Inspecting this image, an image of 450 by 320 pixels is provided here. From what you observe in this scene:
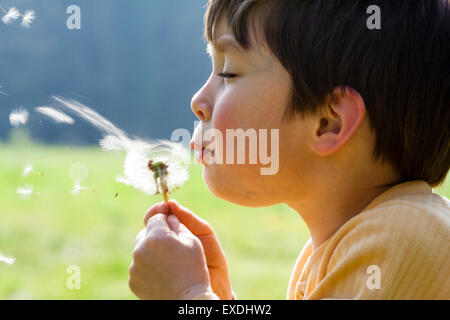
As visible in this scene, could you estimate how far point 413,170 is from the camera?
804 mm

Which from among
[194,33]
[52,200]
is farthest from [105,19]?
[52,200]

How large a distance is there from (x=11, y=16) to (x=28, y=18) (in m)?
0.02

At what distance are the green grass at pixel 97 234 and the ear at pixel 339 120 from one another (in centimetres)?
94

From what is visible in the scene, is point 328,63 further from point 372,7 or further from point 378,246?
point 378,246

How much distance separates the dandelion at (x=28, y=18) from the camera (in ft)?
2.73

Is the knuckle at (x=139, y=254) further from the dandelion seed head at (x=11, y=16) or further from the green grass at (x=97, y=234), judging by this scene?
the green grass at (x=97, y=234)

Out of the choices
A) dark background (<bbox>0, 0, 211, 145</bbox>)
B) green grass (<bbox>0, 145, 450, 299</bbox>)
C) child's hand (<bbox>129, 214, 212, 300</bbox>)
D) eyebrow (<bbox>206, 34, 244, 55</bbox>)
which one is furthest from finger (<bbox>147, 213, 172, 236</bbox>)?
green grass (<bbox>0, 145, 450, 299</bbox>)

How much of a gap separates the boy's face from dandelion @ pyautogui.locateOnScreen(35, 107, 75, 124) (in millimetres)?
179

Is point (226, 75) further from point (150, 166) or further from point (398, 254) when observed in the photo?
point (398, 254)

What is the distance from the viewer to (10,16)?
2.75 ft

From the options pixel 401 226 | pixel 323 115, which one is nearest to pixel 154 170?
pixel 323 115

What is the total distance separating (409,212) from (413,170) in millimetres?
138

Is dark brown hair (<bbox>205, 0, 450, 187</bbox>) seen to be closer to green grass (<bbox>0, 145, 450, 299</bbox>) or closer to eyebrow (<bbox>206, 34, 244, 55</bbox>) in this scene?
eyebrow (<bbox>206, 34, 244, 55</bbox>)

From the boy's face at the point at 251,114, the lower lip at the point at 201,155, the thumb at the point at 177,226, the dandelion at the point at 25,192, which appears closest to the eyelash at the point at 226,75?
the boy's face at the point at 251,114
